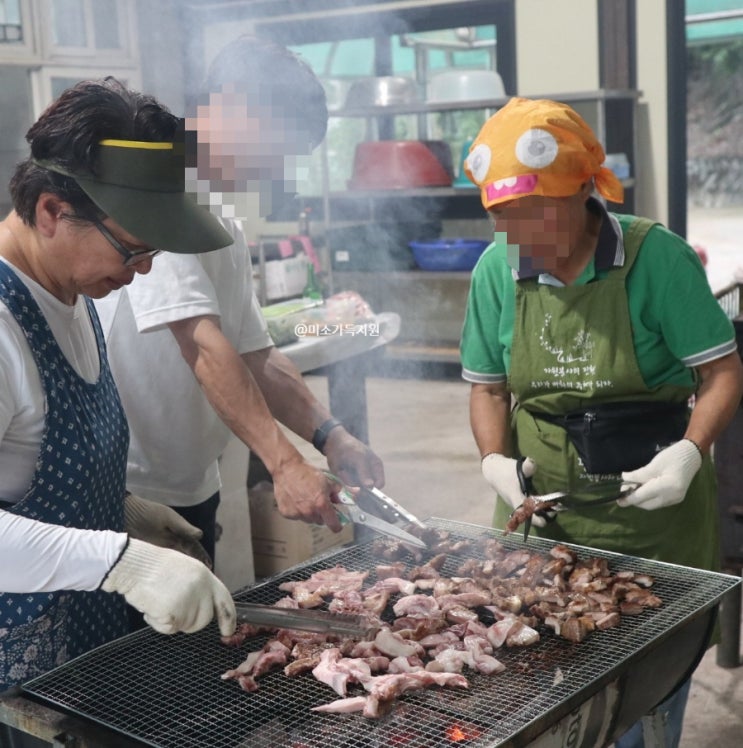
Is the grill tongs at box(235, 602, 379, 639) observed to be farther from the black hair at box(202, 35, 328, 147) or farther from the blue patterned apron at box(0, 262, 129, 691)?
the black hair at box(202, 35, 328, 147)

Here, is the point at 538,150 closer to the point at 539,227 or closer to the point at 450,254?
the point at 539,227

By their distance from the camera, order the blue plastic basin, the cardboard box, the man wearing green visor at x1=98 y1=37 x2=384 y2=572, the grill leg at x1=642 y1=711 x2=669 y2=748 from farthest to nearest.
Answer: the blue plastic basin, the cardboard box, the grill leg at x1=642 y1=711 x2=669 y2=748, the man wearing green visor at x1=98 y1=37 x2=384 y2=572

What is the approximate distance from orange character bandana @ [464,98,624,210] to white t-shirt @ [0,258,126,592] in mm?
982

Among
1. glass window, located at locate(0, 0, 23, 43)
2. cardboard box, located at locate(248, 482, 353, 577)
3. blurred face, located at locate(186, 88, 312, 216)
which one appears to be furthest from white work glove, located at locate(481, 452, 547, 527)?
glass window, located at locate(0, 0, 23, 43)

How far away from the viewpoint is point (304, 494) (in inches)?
83.0

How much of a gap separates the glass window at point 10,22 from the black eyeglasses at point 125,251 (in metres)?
5.87

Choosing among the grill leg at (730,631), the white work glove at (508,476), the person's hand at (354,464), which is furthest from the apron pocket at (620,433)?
the grill leg at (730,631)

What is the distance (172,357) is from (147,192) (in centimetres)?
78

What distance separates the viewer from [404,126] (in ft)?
29.5

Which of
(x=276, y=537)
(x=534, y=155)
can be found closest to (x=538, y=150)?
(x=534, y=155)

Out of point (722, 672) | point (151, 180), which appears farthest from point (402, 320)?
point (151, 180)

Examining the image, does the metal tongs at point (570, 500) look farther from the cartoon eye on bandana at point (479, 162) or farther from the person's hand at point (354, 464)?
the cartoon eye on bandana at point (479, 162)

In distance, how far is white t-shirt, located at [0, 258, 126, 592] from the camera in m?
1.58

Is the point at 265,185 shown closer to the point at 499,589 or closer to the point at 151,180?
the point at 151,180
